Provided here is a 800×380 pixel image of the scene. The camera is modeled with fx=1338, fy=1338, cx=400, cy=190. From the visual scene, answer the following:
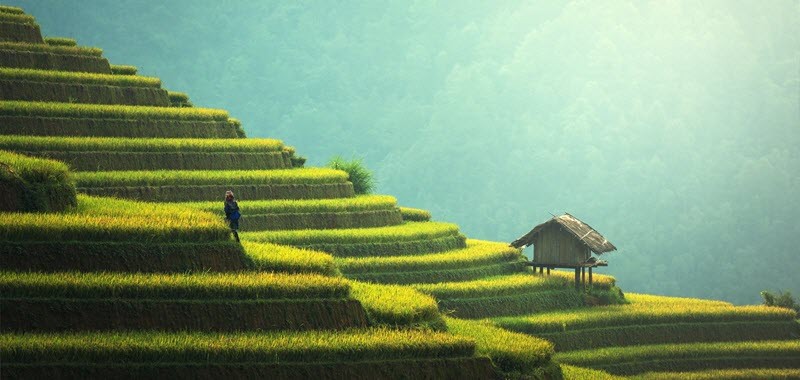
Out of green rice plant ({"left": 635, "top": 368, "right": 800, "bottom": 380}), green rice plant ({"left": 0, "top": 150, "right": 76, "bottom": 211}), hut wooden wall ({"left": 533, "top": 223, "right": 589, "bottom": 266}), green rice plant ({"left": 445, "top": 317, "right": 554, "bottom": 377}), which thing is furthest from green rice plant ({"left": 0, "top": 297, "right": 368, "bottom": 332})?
hut wooden wall ({"left": 533, "top": 223, "right": 589, "bottom": 266})

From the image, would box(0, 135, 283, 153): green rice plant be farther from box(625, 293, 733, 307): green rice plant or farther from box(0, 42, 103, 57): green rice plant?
box(625, 293, 733, 307): green rice plant

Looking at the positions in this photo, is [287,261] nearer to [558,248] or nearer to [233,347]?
[233,347]

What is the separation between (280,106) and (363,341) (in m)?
149

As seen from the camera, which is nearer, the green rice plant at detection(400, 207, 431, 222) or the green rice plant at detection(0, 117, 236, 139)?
the green rice plant at detection(0, 117, 236, 139)

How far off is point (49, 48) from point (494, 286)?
17432 mm

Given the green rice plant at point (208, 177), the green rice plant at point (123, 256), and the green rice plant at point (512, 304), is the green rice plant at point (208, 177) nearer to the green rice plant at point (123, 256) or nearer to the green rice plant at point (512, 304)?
the green rice plant at point (512, 304)

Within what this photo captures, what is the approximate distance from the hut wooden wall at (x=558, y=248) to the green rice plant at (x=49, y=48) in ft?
57.3

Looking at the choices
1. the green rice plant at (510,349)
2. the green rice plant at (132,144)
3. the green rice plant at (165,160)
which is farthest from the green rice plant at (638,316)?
the green rice plant at (132,144)

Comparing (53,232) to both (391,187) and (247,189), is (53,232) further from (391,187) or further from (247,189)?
(391,187)

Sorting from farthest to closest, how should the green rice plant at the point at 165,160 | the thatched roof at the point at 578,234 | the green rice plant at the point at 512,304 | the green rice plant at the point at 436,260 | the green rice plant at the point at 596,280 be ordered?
the green rice plant at the point at 596,280
the thatched roof at the point at 578,234
the green rice plant at the point at 512,304
the green rice plant at the point at 436,260
the green rice plant at the point at 165,160

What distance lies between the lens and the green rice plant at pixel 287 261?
101 feet

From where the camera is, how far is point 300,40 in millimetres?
185375

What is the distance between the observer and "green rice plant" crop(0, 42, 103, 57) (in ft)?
149

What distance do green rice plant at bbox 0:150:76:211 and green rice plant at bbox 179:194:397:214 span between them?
10081 millimetres
